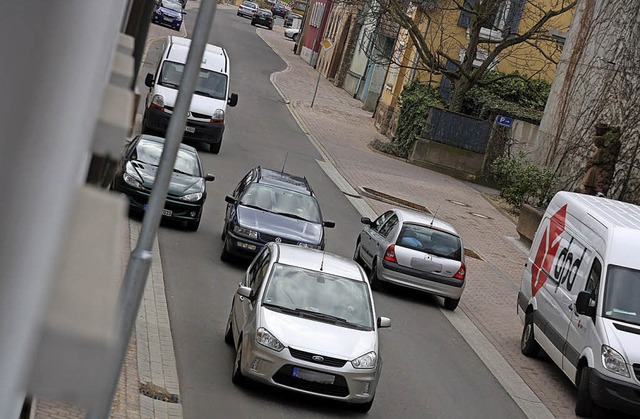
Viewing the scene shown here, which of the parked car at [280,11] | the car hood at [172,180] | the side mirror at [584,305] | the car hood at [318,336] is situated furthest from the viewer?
the parked car at [280,11]

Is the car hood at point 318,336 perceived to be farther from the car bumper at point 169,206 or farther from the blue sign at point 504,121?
the blue sign at point 504,121

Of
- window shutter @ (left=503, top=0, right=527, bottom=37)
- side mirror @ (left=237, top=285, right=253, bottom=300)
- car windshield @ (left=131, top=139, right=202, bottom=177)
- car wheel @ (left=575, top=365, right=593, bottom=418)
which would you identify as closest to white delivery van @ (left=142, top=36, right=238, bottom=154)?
car windshield @ (left=131, top=139, right=202, bottom=177)

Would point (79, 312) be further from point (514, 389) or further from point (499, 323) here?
point (499, 323)

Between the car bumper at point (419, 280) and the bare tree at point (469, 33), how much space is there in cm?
2010

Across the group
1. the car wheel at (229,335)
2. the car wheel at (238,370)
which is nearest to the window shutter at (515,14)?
the car wheel at (229,335)

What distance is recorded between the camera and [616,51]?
3241 cm

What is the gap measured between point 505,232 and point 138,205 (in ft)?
44.3

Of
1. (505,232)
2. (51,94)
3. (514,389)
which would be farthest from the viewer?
(505,232)

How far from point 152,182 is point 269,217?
2571 millimetres

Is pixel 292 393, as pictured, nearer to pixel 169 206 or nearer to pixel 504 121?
pixel 169 206

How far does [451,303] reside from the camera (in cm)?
2034

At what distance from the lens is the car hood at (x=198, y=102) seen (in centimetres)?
3028

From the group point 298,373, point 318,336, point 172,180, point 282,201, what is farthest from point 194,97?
point 298,373

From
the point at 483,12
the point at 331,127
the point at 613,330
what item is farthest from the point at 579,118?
the point at 613,330
